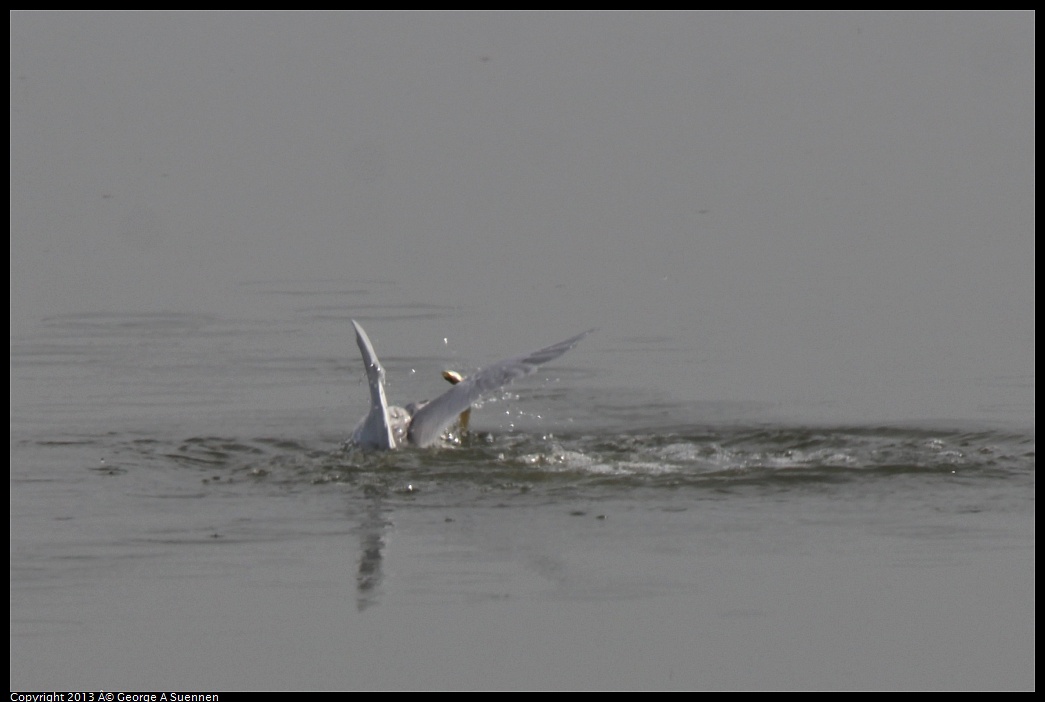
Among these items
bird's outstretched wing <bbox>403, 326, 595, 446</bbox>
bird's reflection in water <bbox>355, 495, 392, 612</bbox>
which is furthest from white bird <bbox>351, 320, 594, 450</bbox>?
bird's reflection in water <bbox>355, 495, 392, 612</bbox>

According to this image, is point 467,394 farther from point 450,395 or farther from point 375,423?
point 375,423

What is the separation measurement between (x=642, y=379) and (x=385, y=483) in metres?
3.89

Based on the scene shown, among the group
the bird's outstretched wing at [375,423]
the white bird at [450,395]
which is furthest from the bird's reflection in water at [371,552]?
the white bird at [450,395]

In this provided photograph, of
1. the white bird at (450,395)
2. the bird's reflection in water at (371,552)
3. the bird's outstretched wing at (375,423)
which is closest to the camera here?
the bird's reflection in water at (371,552)

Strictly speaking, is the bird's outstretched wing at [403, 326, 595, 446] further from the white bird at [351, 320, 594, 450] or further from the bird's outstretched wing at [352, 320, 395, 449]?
the bird's outstretched wing at [352, 320, 395, 449]

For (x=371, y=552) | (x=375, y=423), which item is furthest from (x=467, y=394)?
(x=371, y=552)

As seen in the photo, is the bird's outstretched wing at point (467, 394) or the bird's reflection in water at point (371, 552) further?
the bird's outstretched wing at point (467, 394)

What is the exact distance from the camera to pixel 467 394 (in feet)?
47.0

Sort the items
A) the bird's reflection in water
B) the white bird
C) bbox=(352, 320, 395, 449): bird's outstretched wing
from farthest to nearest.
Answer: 1. the white bird
2. bbox=(352, 320, 395, 449): bird's outstretched wing
3. the bird's reflection in water

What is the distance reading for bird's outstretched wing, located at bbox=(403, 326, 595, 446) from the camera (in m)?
14.3

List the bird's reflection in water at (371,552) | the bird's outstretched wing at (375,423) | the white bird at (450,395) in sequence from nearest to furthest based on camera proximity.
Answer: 1. the bird's reflection in water at (371,552)
2. the bird's outstretched wing at (375,423)
3. the white bird at (450,395)

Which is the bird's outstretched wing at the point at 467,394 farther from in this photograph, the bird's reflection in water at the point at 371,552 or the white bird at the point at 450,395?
the bird's reflection in water at the point at 371,552

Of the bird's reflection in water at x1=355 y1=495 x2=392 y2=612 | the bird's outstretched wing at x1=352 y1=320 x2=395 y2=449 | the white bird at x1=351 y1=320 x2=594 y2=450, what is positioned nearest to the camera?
the bird's reflection in water at x1=355 y1=495 x2=392 y2=612

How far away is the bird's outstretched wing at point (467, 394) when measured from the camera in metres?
14.3
